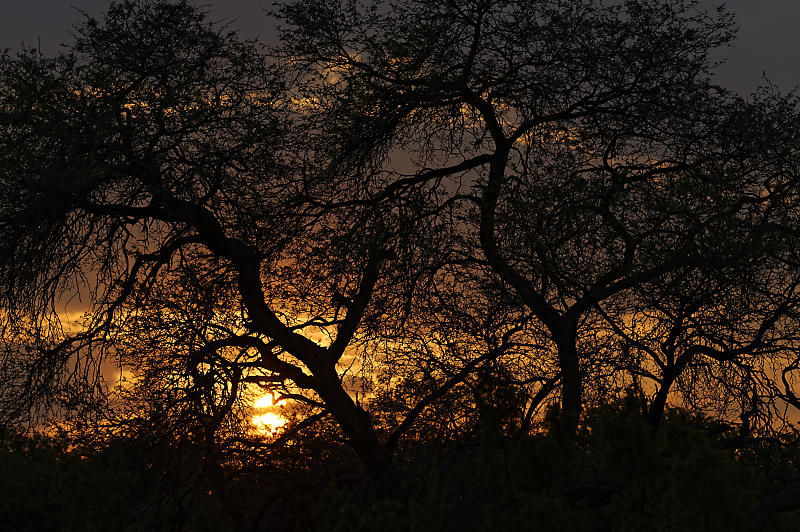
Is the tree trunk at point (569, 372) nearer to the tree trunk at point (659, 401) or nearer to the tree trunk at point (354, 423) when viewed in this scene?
the tree trunk at point (659, 401)

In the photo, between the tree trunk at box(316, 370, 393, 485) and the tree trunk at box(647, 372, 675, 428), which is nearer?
the tree trunk at box(647, 372, 675, 428)

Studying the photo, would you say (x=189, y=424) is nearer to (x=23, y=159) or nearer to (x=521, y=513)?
(x=23, y=159)

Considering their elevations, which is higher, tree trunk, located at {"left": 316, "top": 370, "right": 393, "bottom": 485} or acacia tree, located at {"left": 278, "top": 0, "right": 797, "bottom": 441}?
acacia tree, located at {"left": 278, "top": 0, "right": 797, "bottom": 441}

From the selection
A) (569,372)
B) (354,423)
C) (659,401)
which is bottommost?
(659,401)

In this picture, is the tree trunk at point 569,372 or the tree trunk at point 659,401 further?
the tree trunk at point 569,372

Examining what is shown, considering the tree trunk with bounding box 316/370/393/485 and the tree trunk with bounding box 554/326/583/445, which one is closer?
the tree trunk with bounding box 554/326/583/445

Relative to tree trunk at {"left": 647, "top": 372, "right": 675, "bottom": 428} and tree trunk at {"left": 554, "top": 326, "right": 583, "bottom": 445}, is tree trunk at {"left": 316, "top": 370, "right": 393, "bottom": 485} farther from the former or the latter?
tree trunk at {"left": 647, "top": 372, "right": 675, "bottom": 428}

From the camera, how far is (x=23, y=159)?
39.1ft

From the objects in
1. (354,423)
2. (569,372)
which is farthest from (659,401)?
(354,423)

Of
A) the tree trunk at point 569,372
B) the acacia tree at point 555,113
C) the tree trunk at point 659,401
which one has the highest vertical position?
the acacia tree at point 555,113

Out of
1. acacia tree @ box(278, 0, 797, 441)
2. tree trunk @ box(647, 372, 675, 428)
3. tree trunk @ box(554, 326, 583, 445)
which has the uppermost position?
acacia tree @ box(278, 0, 797, 441)

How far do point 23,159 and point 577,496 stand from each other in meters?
8.48

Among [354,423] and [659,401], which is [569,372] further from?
[354,423]

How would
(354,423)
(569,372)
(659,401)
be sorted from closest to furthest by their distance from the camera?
1. (659,401)
2. (569,372)
3. (354,423)
